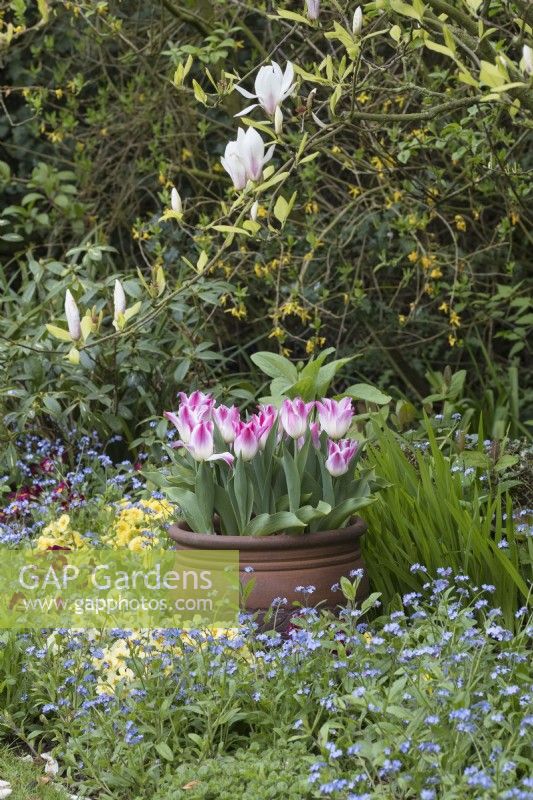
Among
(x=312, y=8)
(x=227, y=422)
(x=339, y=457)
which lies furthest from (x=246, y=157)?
(x=339, y=457)

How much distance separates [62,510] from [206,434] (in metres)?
1.39

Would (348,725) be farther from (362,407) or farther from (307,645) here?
(362,407)

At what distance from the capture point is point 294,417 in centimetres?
299

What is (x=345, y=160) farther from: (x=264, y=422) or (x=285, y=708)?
(x=285, y=708)

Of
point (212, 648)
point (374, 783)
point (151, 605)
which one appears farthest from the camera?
point (151, 605)

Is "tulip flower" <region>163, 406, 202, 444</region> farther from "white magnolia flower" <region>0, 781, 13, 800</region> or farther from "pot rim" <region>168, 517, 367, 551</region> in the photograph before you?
"white magnolia flower" <region>0, 781, 13, 800</region>

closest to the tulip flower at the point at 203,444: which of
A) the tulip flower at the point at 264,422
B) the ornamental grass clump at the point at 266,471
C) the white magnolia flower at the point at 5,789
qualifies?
the ornamental grass clump at the point at 266,471

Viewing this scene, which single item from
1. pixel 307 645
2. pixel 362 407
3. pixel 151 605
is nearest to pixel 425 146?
pixel 362 407

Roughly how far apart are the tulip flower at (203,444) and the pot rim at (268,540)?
0.67ft

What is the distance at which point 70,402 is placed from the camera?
15.3ft

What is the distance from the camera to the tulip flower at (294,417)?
2.98m

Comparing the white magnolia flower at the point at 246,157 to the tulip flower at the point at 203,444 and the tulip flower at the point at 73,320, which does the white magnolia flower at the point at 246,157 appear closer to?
the tulip flower at the point at 73,320

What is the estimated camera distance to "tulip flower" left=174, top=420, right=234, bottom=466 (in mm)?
2896

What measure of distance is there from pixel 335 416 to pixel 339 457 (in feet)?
0.42
